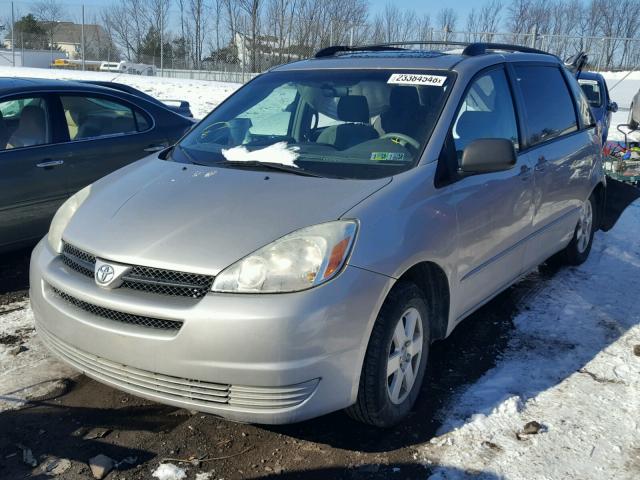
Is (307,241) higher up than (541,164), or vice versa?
(541,164)

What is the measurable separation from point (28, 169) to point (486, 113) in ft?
11.4

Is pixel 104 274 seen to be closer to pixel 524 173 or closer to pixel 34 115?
pixel 524 173

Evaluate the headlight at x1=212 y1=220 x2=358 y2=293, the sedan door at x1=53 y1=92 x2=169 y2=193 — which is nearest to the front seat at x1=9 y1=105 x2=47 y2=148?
the sedan door at x1=53 y1=92 x2=169 y2=193

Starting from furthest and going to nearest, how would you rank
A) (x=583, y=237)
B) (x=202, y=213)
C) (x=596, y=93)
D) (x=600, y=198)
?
(x=596, y=93) → (x=600, y=198) → (x=583, y=237) → (x=202, y=213)

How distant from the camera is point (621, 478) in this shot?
282cm

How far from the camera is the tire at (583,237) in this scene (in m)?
5.52

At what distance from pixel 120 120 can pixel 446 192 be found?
373 centimetres

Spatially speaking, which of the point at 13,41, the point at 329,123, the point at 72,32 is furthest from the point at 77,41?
the point at 329,123

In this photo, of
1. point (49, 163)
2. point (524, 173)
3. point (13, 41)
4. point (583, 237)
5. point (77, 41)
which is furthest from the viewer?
point (77, 41)

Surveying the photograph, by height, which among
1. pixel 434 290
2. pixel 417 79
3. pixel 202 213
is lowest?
pixel 434 290

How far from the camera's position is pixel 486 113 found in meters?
3.98

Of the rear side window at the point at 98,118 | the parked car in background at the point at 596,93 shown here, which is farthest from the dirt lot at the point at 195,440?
the parked car in background at the point at 596,93

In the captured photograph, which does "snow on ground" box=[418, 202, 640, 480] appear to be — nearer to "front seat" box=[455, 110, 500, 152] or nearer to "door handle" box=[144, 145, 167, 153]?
"front seat" box=[455, 110, 500, 152]

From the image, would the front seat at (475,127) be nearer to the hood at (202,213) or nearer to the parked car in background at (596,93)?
the hood at (202,213)
